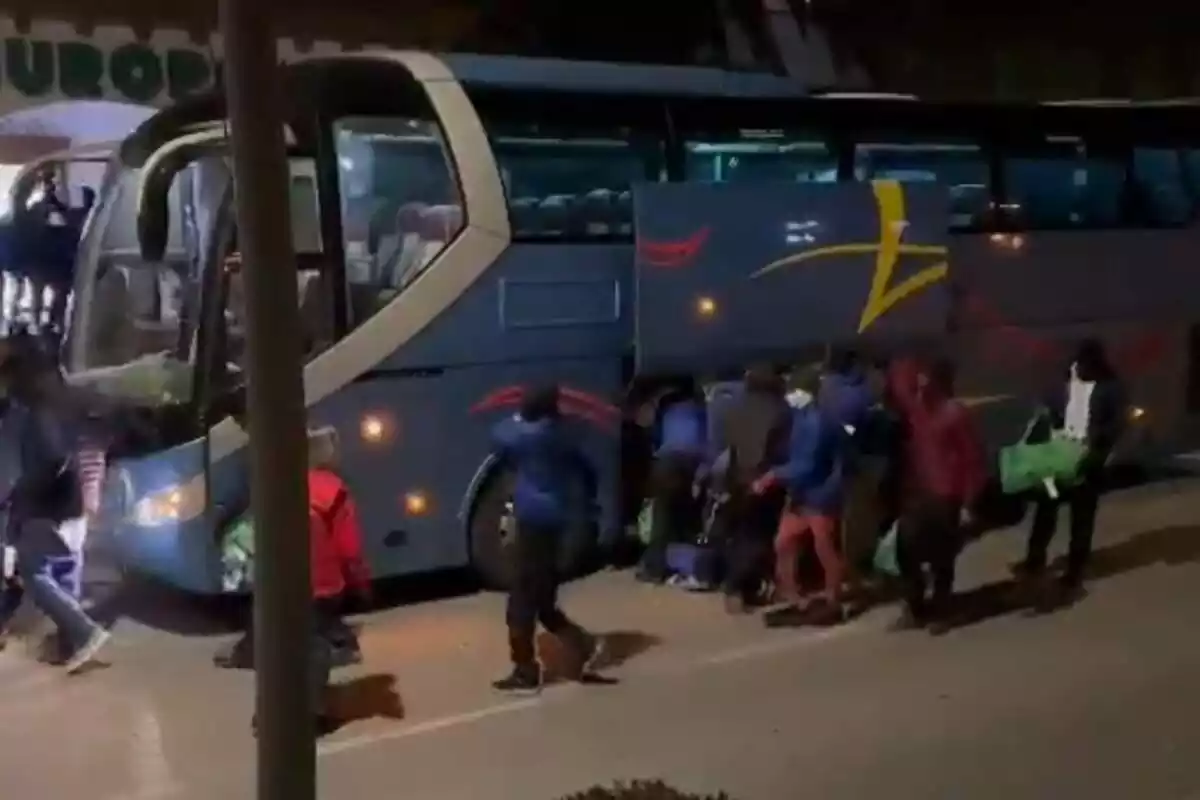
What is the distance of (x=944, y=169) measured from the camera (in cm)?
1141

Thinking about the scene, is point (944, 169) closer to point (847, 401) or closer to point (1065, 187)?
point (1065, 187)

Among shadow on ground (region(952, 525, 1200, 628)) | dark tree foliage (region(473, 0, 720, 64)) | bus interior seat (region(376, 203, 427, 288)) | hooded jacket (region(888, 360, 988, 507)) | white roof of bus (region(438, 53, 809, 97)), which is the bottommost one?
shadow on ground (region(952, 525, 1200, 628))

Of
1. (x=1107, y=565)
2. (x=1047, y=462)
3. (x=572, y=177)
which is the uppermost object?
(x=572, y=177)

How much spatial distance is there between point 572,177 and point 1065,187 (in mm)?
4080

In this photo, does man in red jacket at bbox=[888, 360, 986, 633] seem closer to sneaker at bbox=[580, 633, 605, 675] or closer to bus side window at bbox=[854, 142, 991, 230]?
sneaker at bbox=[580, 633, 605, 675]

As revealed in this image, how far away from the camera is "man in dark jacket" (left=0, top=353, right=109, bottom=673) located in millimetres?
8195

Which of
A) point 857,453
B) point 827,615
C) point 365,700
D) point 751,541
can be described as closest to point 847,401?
point 857,453

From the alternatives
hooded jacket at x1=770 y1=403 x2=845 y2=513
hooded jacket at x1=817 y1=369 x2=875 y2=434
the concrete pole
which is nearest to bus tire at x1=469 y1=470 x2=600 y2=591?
hooded jacket at x1=770 y1=403 x2=845 y2=513

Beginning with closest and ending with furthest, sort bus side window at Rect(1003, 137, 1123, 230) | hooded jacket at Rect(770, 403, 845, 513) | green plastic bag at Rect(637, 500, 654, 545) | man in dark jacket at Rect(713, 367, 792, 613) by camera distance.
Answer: hooded jacket at Rect(770, 403, 845, 513) < man in dark jacket at Rect(713, 367, 792, 613) < green plastic bag at Rect(637, 500, 654, 545) < bus side window at Rect(1003, 137, 1123, 230)

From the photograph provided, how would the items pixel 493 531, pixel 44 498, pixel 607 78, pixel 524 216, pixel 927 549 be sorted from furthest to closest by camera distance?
pixel 607 78
pixel 493 531
pixel 524 216
pixel 927 549
pixel 44 498

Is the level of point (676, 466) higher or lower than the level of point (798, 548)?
higher

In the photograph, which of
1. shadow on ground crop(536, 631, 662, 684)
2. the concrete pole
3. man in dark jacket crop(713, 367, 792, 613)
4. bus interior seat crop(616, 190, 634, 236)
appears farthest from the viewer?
bus interior seat crop(616, 190, 634, 236)

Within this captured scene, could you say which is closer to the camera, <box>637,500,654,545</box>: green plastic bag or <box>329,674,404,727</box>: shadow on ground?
<box>329,674,404,727</box>: shadow on ground

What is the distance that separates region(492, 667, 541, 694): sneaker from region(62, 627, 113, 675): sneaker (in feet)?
6.83
